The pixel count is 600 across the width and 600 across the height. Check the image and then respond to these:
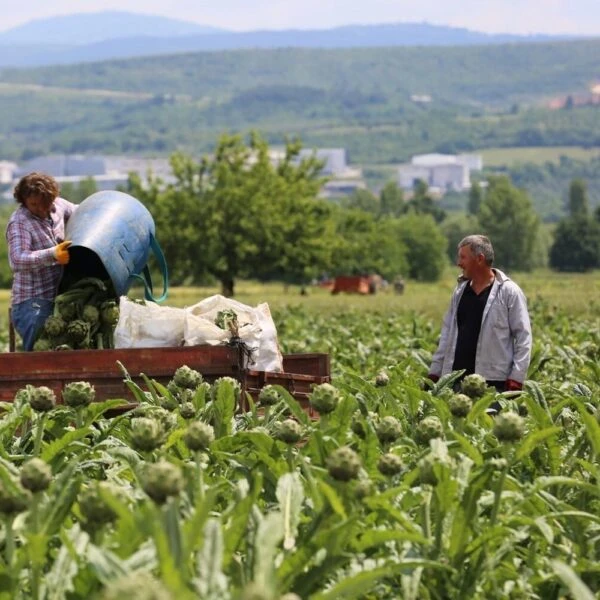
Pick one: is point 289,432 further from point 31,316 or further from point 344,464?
point 31,316

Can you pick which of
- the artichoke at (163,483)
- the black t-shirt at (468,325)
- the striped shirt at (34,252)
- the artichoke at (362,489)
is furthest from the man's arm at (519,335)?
the artichoke at (163,483)

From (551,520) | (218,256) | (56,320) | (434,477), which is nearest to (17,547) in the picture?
(434,477)

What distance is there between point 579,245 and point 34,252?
154m

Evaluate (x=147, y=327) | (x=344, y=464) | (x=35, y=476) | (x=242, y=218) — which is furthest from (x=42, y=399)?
(x=242, y=218)

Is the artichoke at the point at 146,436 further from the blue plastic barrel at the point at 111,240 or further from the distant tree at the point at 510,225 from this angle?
the distant tree at the point at 510,225

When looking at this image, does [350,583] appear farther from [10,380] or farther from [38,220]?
[38,220]

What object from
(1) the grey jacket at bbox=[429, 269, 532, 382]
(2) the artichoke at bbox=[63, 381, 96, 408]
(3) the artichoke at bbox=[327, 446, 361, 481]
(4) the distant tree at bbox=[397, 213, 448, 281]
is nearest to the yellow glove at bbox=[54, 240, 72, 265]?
(1) the grey jacket at bbox=[429, 269, 532, 382]

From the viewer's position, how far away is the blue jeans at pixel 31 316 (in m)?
11.0

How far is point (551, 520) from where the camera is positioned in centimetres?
616

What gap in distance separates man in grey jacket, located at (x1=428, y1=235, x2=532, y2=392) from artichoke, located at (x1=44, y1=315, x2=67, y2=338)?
238 cm

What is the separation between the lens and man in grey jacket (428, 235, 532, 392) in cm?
1040

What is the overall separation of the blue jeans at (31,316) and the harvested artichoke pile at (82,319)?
76mm

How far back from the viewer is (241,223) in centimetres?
7881

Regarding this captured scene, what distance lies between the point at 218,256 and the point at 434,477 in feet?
239
